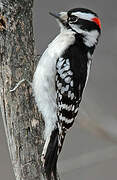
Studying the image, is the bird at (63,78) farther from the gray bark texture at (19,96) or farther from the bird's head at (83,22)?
the gray bark texture at (19,96)

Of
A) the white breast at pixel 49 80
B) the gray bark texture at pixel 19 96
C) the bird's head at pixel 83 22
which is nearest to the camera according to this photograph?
the gray bark texture at pixel 19 96

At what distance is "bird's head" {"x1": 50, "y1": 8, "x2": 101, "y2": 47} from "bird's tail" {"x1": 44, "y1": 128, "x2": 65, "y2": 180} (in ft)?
2.56

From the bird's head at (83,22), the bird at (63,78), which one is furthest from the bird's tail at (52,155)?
the bird's head at (83,22)

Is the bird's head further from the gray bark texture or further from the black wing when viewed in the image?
the gray bark texture

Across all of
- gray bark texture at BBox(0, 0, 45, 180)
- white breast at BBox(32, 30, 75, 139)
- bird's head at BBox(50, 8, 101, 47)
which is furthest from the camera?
bird's head at BBox(50, 8, 101, 47)

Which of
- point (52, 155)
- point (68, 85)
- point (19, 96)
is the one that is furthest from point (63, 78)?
point (52, 155)

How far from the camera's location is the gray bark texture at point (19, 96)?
3.37 metres

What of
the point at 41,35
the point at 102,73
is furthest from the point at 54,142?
the point at 41,35

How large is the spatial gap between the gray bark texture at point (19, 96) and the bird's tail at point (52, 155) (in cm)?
6

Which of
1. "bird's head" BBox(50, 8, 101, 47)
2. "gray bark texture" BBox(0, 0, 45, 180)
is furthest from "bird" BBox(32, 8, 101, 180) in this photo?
"gray bark texture" BBox(0, 0, 45, 180)

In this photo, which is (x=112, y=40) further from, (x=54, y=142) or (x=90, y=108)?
(x=54, y=142)

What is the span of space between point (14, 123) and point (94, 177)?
3.35 metres

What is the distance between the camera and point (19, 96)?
11.2 ft

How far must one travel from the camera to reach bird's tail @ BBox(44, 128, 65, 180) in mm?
3414
